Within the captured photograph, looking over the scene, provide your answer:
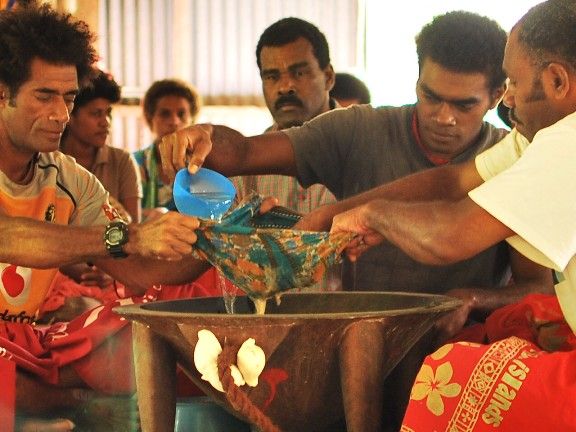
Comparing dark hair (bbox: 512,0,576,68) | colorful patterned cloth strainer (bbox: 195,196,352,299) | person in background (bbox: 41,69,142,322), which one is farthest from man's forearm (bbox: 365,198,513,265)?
person in background (bbox: 41,69,142,322)

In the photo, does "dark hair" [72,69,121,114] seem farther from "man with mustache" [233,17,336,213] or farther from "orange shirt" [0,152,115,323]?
"orange shirt" [0,152,115,323]

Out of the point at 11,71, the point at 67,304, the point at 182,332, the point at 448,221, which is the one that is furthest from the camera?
the point at 67,304

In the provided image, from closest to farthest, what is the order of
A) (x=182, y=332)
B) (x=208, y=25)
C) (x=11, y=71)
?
(x=182, y=332) < (x=11, y=71) < (x=208, y=25)

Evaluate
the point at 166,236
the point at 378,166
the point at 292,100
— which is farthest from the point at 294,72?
the point at 166,236

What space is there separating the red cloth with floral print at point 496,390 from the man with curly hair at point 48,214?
102cm

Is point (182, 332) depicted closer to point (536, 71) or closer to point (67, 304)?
point (536, 71)

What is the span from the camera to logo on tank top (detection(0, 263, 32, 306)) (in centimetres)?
298

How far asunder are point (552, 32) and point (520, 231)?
1.48ft

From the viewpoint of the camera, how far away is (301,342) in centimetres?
212

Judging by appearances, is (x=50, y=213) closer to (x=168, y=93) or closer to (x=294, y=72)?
(x=294, y=72)

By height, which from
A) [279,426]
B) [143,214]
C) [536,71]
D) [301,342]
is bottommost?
[143,214]

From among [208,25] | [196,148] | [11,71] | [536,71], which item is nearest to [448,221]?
[536,71]

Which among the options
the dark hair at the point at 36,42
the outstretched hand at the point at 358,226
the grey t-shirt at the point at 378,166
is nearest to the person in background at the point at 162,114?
the dark hair at the point at 36,42

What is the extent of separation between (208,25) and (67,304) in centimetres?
542
